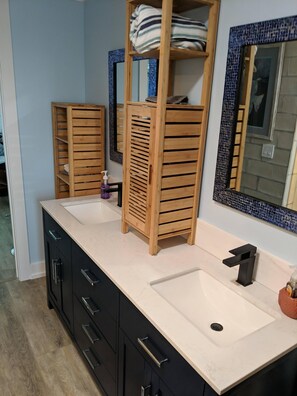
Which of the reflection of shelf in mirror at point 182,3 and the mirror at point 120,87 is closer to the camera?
the reflection of shelf in mirror at point 182,3

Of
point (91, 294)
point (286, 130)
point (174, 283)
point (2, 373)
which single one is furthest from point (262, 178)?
point (2, 373)

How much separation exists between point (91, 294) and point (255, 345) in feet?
2.95

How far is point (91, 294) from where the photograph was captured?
1.65m

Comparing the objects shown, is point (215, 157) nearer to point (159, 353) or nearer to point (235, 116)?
point (235, 116)

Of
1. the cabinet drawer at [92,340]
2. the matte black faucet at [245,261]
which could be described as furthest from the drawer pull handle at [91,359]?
the matte black faucet at [245,261]

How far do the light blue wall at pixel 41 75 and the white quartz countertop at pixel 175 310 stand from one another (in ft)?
2.70

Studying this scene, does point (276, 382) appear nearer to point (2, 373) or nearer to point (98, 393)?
point (98, 393)

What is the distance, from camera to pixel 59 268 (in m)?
2.08

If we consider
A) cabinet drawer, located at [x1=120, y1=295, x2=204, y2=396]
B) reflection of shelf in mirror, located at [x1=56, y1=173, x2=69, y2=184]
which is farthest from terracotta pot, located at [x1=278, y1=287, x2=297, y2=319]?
reflection of shelf in mirror, located at [x1=56, y1=173, x2=69, y2=184]

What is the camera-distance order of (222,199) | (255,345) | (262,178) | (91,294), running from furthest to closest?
(91,294) → (222,199) → (262,178) → (255,345)

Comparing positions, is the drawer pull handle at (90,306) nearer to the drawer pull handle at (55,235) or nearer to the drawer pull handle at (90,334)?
the drawer pull handle at (90,334)

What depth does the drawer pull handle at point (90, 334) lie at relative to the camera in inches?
65.4

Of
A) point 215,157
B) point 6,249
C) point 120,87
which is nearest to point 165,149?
point 215,157

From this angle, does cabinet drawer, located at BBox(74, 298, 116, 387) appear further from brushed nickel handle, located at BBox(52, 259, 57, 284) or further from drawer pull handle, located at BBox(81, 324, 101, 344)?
brushed nickel handle, located at BBox(52, 259, 57, 284)
